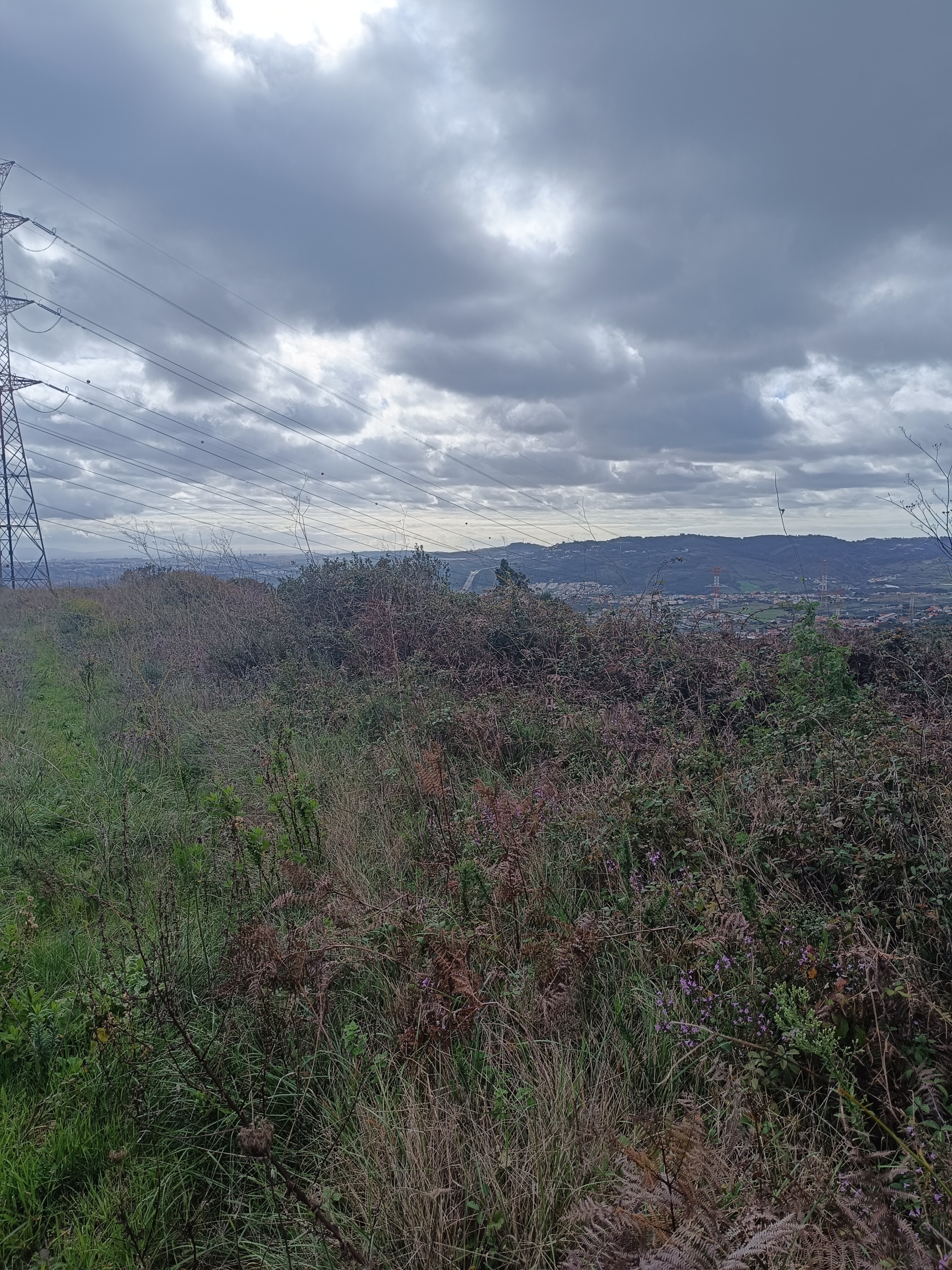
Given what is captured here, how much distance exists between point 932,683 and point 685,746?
2972 millimetres

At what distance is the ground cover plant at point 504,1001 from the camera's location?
181 centimetres

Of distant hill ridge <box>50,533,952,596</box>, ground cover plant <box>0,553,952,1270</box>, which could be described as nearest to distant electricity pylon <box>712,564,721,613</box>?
distant hill ridge <box>50,533,952,596</box>

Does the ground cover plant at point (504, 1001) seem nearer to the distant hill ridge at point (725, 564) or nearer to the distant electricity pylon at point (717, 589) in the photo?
the distant electricity pylon at point (717, 589)

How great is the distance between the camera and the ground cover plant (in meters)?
1.81

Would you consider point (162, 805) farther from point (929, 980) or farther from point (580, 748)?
point (929, 980)

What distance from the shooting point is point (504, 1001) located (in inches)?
101

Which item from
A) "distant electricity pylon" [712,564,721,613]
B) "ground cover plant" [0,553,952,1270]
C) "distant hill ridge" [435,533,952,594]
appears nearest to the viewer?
"ground cover plant" [0,553,952,1270]

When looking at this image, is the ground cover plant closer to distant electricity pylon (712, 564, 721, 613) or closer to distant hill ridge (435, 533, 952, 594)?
distant electricity pylon (712, 564, 721, 613)

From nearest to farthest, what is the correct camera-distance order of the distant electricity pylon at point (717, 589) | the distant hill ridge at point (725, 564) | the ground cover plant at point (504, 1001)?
1. the ground cover plant at point (504, 1001)
2. the distant electricity pylon at point (717, 589)
3. the distant hill ridge at point (725, 564)

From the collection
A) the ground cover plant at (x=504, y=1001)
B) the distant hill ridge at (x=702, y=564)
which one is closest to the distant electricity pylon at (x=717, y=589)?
the distant hill ridge at (x=702, y=564)

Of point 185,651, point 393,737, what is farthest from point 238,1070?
point 185,651

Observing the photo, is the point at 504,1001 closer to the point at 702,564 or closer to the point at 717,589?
the point at 717,589

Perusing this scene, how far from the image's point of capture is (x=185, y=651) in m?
9.92

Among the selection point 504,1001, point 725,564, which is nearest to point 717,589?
point 725,564
